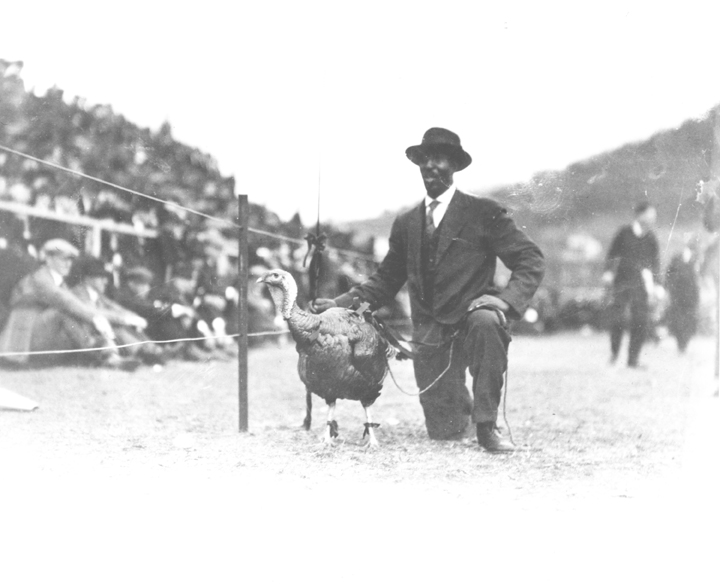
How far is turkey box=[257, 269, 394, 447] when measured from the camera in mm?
3924

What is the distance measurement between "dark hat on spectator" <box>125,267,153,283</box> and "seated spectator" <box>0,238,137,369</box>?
36 centimetres

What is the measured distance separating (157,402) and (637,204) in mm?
3463

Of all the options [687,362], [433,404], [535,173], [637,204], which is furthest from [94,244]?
[687,362]

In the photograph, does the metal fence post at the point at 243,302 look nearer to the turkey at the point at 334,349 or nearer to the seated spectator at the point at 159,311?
the turkey at the point at 334,349

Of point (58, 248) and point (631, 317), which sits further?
point (631, 317)

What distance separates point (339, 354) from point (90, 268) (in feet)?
7.83

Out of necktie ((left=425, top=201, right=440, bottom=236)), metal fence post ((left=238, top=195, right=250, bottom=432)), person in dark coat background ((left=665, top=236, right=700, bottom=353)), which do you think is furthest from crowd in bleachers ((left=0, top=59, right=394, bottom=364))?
person in dark coat background ((left=665, top=236, right=700, bottom=353))

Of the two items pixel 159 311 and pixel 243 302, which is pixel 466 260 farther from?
pixel 159 311

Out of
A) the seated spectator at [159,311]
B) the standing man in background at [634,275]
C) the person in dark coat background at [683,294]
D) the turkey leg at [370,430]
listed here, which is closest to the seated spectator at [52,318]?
the seated spectator at [159,311]

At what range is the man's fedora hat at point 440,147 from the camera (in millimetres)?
4184

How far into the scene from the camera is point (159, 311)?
5648 mm

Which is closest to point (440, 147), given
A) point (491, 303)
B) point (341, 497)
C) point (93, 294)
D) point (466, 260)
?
point (466, 260)

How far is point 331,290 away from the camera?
181 inches

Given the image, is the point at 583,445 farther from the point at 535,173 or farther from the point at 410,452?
the point at 535,173
